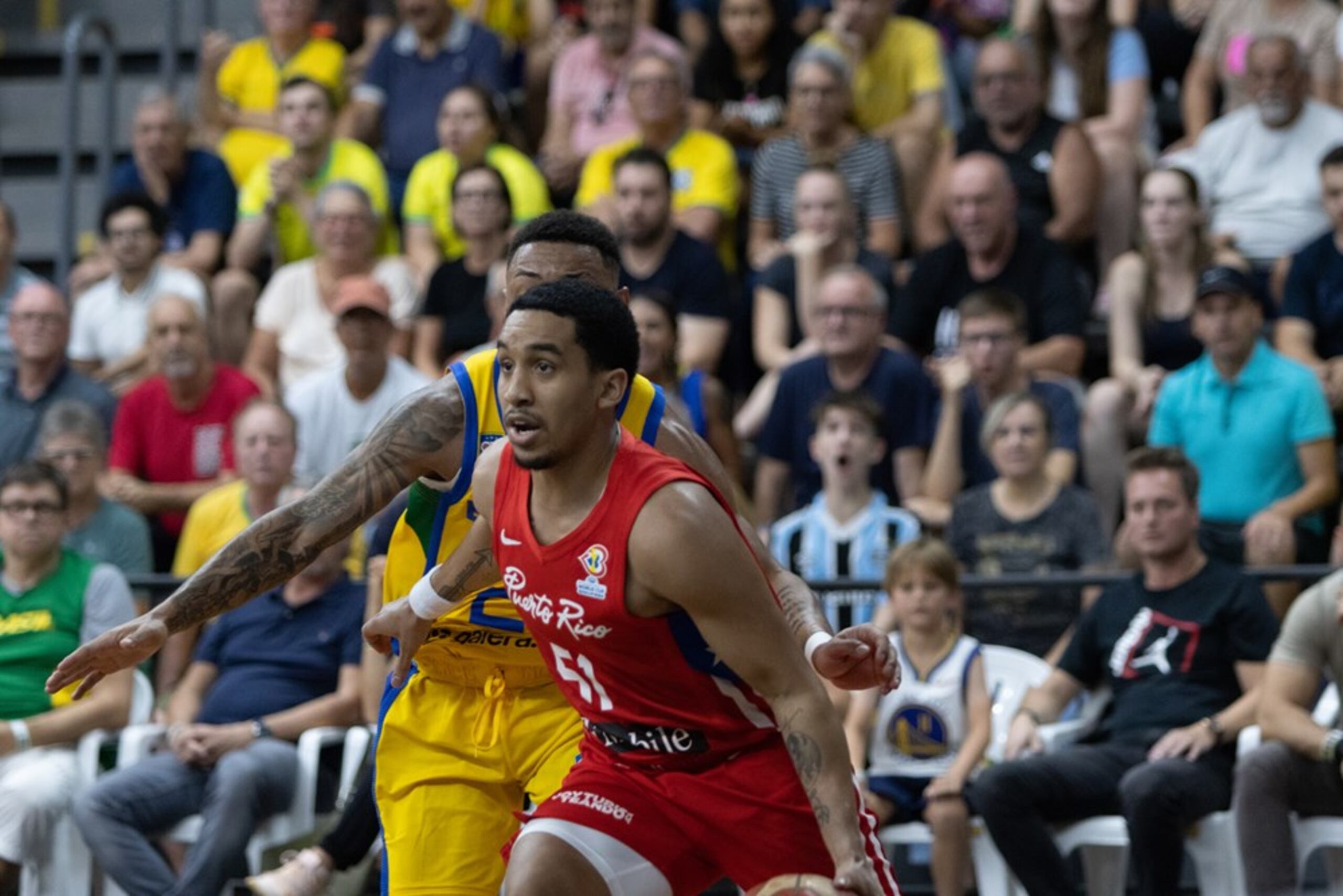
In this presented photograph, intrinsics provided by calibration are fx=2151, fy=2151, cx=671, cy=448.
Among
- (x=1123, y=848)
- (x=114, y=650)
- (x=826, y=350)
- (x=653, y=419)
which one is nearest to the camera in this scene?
(x=114, y=650)

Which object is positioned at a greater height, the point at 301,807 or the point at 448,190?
the point at 448,190

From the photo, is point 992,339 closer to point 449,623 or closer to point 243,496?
point 243,496

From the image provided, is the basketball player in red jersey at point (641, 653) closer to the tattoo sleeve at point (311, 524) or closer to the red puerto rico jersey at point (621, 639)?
the red puerto rico jersey at point (621, 639)

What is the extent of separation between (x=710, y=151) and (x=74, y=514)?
11.9 ft

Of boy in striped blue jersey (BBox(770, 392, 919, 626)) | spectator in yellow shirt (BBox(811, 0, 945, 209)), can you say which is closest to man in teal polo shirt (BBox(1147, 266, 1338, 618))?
boy in striped blue jersey (BBox(770, 392, 919, 626))

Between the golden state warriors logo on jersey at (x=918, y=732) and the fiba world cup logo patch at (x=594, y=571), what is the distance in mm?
3659

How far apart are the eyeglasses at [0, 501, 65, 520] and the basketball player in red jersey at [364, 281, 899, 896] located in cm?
429

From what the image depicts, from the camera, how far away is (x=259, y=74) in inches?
489

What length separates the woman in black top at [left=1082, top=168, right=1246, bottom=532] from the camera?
923 centimetres

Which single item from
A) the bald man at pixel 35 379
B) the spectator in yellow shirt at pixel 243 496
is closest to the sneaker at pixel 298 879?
the spectator in yellow shirt at pixel 243 496

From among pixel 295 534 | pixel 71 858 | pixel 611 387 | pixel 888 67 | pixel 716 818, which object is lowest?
pixel 71 858

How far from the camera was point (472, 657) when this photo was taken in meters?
5.45

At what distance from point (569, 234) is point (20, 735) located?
13.7 ft

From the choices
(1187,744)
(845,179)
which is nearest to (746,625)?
(1187,744)
